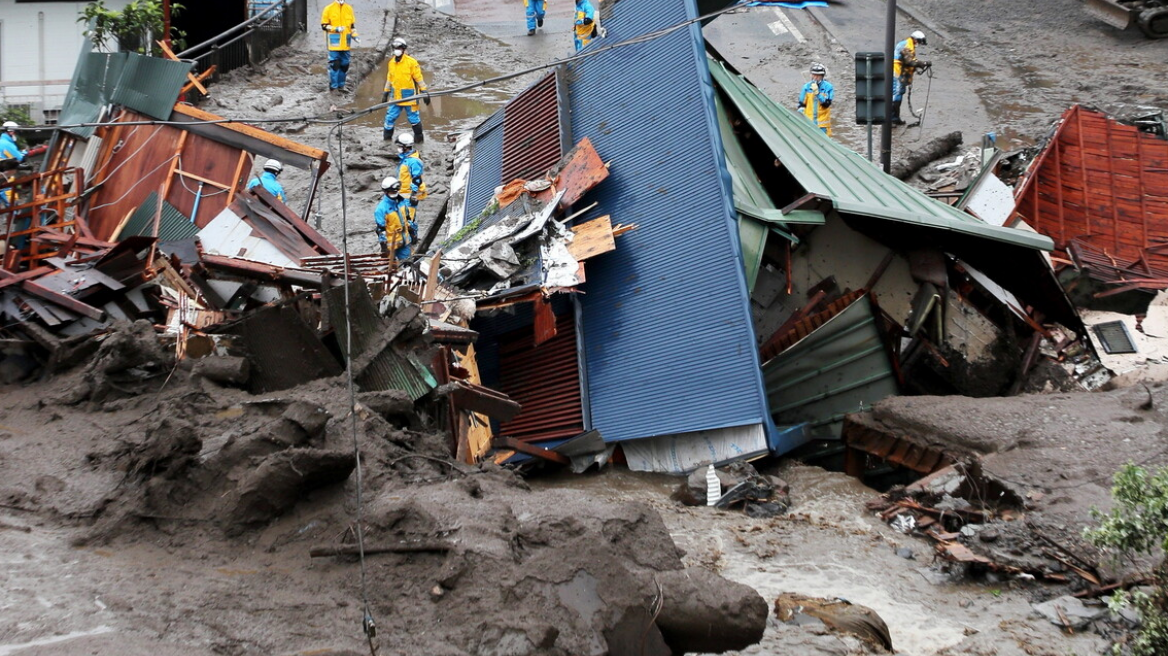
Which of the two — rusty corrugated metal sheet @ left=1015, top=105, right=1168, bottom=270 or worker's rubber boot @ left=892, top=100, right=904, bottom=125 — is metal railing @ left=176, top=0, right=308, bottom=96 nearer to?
worker's rubber boot @ left=892, top=100, right=904, bottom=125

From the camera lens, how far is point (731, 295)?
1085 cm

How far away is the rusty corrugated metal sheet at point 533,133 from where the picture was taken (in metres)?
13.3

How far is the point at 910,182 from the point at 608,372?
7431 millimetres

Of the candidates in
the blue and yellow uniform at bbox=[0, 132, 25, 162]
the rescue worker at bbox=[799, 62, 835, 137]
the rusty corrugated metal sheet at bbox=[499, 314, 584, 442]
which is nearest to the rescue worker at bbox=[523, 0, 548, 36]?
the rescue worker at bbox=[799, 62, 835, 137]

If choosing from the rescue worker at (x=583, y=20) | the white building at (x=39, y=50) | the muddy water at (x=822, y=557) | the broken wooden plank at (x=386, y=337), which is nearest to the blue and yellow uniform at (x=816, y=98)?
the rescue worker at (x=583, y=20)

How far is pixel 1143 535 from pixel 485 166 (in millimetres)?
9684

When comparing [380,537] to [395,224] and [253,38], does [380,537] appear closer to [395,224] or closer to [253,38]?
[395,224]

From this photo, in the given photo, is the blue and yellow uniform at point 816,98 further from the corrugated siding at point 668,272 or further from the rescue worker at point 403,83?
the rescue worker at point 403,83

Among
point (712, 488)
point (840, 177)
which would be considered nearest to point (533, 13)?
point (840, 177)

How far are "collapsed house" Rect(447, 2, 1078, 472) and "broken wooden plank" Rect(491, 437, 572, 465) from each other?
35 cm

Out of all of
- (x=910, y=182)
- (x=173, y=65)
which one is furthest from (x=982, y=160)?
(x=173, y=65)

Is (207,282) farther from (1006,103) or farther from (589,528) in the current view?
(1006,103)

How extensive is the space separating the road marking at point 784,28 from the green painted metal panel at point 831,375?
11.6m

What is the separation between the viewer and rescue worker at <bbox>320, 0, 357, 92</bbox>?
18422 millimetres
